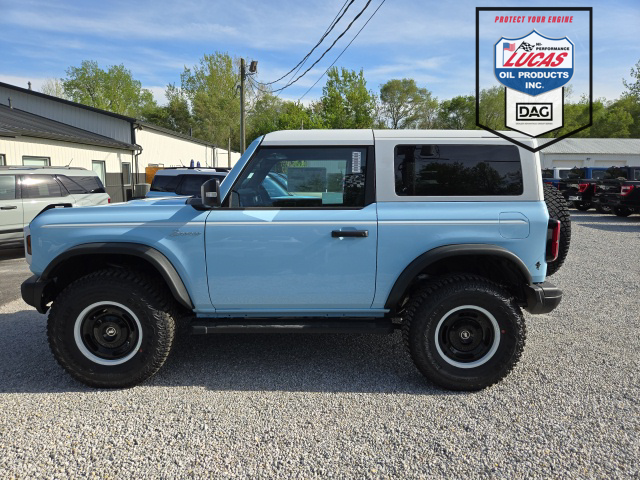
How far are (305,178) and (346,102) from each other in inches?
1344

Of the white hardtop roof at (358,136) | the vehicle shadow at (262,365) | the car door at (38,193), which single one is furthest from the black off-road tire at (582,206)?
the car door at (38,193)

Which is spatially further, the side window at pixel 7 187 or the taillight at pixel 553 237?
the side window at pixel 7 187

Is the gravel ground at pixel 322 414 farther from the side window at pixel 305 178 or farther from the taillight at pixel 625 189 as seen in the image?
the taillight at pixel 625 189

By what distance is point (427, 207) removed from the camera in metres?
3.41

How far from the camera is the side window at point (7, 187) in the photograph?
8820 millimetres

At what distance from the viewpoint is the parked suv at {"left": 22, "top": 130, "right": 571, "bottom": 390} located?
3.36m

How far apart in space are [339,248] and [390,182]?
65 centimetres

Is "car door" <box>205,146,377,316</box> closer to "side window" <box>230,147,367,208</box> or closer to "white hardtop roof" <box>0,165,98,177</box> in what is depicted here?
"side window" <box>230,147,367,208</box>

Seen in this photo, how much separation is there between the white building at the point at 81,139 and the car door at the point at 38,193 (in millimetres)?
6276

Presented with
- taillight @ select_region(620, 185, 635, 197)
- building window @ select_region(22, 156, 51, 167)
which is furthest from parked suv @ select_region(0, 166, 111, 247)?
taillight @ select_region(620, 185, 635, 197)

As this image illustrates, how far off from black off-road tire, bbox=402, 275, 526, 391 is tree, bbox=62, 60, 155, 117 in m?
61.3

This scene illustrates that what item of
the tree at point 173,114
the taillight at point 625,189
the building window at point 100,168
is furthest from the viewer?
the tree at point 173,114

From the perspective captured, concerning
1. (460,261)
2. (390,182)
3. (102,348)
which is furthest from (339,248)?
(102,348)

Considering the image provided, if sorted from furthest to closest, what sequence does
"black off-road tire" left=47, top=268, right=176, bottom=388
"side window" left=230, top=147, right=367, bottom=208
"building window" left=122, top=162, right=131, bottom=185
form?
"building window" left=122, top=162, right=131, bottom=185 → "side window" left=230, top=147, right=367, bottom=208 → "black off-road tire" left=47, top=268, right=176, bottom=388
